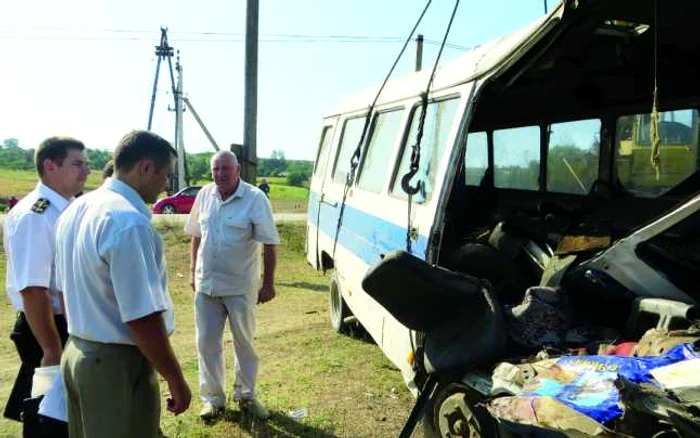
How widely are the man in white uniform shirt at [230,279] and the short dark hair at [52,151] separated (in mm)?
1274

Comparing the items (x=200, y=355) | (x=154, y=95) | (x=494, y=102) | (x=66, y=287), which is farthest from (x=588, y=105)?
(x=154, y=95)

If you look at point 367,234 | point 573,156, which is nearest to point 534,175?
point 573,156

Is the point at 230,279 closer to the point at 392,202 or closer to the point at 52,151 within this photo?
the point at 392,202

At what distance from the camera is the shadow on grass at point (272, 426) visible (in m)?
4.38

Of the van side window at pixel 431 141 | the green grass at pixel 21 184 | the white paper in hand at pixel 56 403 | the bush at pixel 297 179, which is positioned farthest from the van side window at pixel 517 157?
the bush at pixel 297 179

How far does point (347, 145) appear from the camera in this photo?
6922 millimetres

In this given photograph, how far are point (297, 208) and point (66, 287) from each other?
2790cm

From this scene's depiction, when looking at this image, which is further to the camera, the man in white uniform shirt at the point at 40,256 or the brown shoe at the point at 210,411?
the brown shoe at the point at 210,411

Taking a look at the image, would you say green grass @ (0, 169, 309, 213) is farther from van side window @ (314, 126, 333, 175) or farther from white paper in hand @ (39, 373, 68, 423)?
white paper in hand @ (39, 373, 68, 423)

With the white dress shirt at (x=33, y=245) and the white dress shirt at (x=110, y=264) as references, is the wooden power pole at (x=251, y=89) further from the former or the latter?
the white dress shirt at (x=110, y=264)

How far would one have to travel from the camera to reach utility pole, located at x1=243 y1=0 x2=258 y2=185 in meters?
10.3

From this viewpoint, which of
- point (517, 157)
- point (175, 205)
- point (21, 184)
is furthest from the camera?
point (21, 184)

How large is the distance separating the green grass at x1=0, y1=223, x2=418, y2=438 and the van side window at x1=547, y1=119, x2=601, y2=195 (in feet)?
8.29

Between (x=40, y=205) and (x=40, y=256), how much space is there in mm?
312
